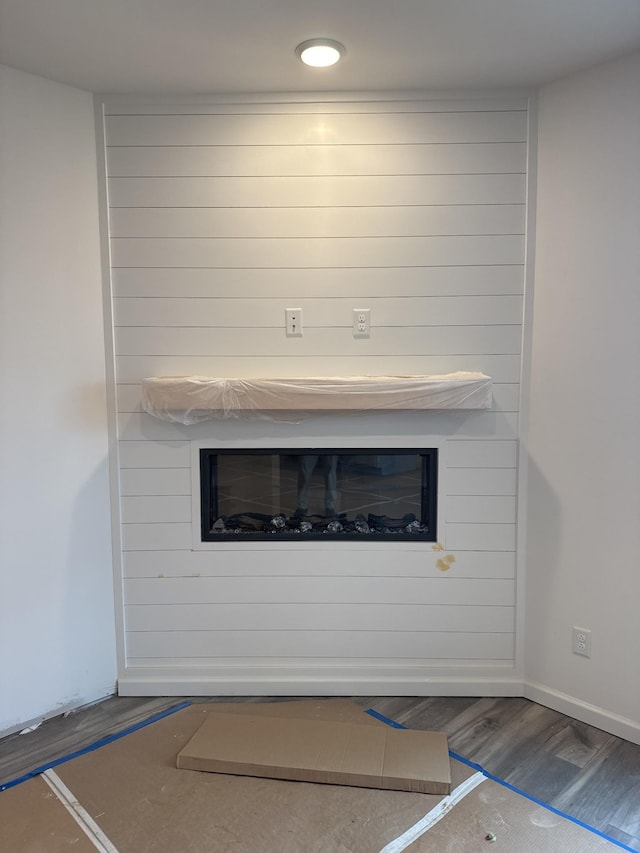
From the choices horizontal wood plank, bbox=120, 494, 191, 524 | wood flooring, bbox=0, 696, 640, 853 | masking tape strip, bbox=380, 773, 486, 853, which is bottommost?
wood flooring, bbox=0, 696, 640, 853

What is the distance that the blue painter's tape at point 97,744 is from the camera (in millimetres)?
1917

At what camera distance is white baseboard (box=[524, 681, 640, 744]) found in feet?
6.96

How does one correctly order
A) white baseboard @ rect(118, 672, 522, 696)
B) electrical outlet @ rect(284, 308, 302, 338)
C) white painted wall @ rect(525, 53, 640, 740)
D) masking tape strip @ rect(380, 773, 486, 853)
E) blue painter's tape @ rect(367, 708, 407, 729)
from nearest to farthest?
masking tape strip @ rect(380, 773, 486, 853), white painted wall @ rect(525, 53, 640, 740), blue painter's tape @ rect(367, 708, 407, 729), electrical outlet @ rect(284, 308, 302, 338), white baseboard @ rect(118, 672, 522, 696)

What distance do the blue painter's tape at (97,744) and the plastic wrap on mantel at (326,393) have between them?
1188 mm

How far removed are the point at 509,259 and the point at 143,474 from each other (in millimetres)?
1663

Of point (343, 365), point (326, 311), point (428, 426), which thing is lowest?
point (428, 426)

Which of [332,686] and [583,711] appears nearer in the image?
[583,711]

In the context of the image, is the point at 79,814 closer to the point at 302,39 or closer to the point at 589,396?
the point at 589,396

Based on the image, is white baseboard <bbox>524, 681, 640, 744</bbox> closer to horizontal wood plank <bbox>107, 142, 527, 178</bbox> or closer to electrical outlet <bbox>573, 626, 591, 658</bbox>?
electrical outlet <bbox>573, 626, 591, 658</bbox>

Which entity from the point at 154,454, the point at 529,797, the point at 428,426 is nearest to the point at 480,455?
the point at 428,426

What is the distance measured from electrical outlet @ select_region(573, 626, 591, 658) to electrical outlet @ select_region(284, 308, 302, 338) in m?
1.56

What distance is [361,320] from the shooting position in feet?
7.53

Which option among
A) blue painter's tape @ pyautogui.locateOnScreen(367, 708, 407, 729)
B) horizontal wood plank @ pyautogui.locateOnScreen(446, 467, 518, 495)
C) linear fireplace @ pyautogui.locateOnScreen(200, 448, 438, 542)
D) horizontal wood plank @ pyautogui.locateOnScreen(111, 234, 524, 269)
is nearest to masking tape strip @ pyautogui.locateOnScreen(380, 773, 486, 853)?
blue painter's tape @ pyautogui.locateOnScreen(367, 708, 407, 729)

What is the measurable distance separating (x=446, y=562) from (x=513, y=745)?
26.5 inches
